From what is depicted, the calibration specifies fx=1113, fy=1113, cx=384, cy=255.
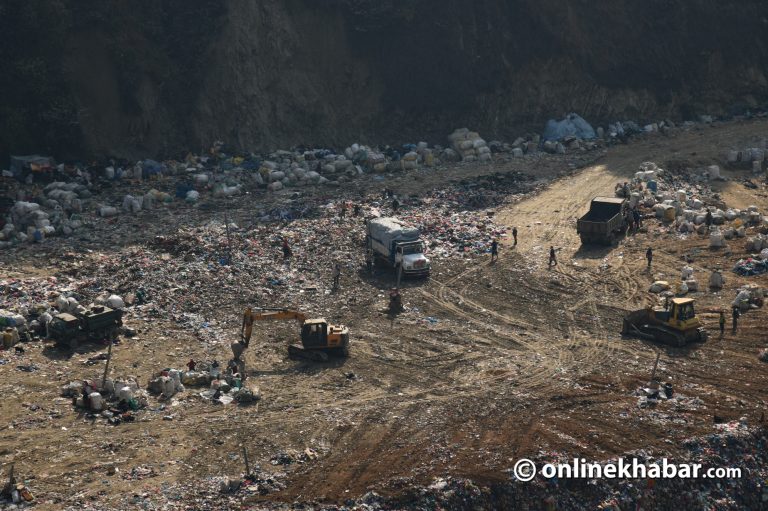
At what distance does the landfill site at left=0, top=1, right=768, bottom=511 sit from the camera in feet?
65.3

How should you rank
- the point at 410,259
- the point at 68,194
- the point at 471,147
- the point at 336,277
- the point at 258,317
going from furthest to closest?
1. the point at 471,147
2. the point at 68,194
3. the point at 410,259
4. the point at 336,277
5. the point at 258,317

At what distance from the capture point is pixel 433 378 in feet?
77.0

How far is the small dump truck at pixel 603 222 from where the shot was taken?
31312 mm

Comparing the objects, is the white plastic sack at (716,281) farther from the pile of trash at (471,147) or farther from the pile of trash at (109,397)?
the pile of trash at (109,397)

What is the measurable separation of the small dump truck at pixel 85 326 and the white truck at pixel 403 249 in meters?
7.61

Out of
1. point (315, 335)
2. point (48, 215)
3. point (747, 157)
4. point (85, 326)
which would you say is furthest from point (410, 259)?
point (747, 157)

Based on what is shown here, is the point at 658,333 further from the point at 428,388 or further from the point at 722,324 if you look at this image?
the point at 428,388

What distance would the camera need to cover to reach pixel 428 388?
75.5 ft

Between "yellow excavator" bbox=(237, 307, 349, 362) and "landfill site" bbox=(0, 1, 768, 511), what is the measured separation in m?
0.06

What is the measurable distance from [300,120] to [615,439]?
77.7ft

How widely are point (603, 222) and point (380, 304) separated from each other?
7.42 m

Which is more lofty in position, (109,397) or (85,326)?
(85,326)

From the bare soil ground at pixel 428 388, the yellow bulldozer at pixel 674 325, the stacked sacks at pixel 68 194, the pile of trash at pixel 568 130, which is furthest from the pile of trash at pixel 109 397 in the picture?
the pile of trash at pixel 568 130

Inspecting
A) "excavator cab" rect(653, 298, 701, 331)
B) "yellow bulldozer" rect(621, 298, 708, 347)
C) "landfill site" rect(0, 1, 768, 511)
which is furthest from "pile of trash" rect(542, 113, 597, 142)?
"excavator cab" rect(653, 298, 701, 331)
